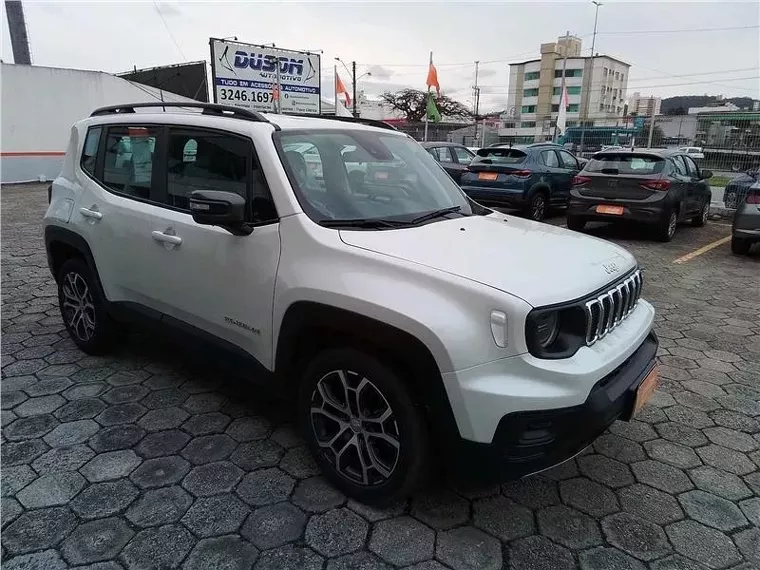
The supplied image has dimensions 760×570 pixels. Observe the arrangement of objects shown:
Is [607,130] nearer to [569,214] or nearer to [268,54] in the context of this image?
[268,54]

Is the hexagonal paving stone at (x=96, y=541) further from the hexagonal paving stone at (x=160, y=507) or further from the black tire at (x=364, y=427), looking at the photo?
the black tire at (x=364, y=427)

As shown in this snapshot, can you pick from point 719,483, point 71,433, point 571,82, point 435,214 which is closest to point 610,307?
point 435,214

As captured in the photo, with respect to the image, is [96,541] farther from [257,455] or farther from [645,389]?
[645,389]

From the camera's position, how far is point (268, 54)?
17.7 metres

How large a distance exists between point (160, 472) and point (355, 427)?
1.10 m

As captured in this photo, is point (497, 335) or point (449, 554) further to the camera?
point (449, 554)

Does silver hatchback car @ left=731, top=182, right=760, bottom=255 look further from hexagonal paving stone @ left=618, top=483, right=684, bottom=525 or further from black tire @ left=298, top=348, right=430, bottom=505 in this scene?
black tire @ left=298, top=348, right=430, bottom=505

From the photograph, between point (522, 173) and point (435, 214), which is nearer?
point (435, 214)

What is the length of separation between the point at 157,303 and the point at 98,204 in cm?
92

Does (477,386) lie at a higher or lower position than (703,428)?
higher

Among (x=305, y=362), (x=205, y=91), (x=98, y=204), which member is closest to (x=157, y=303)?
(x=98, y=204)

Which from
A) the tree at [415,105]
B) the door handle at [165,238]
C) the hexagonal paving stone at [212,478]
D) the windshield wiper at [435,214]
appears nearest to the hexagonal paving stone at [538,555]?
the hexagonal paving stone at [212,478]

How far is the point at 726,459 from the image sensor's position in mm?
2975

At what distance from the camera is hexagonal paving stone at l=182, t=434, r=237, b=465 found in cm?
288
